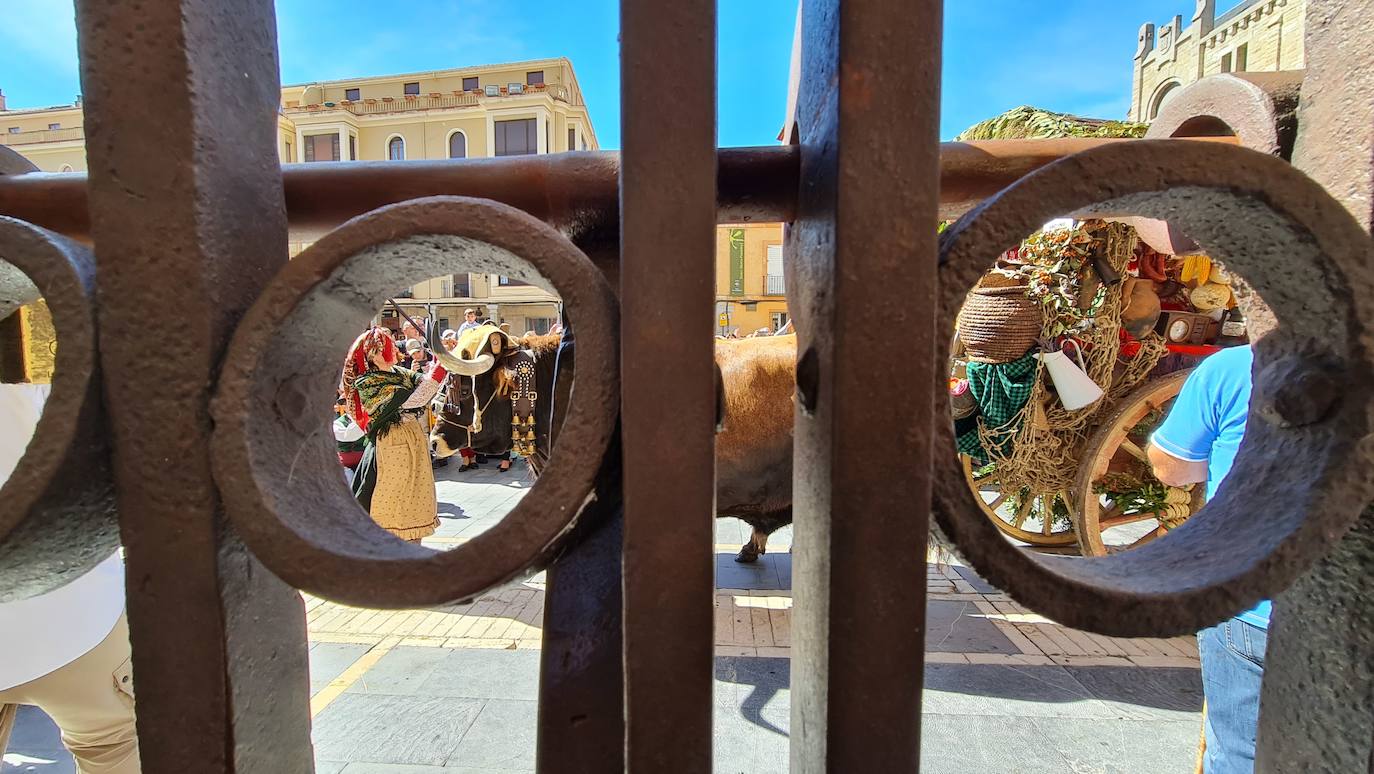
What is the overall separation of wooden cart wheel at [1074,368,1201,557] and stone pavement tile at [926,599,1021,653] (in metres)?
1.05

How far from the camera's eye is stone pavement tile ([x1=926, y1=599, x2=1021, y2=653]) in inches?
157

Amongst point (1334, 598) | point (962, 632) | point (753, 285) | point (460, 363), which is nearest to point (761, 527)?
point (962, 632)

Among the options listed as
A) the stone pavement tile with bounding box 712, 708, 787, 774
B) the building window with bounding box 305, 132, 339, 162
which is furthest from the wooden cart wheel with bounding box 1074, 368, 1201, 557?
the building window with bounding box 305, 132, 339, 162

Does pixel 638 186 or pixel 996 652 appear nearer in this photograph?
pixel 638 186

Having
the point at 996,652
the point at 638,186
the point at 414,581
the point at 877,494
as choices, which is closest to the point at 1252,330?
the point at 877,494

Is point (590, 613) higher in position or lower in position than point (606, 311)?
lower

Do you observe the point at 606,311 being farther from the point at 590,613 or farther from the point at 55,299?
the point at 55,299

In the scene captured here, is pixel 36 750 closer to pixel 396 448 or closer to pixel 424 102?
pixel 396 448

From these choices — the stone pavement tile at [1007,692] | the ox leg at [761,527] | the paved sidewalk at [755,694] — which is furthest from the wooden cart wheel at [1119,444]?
the ox leg at [761,527]

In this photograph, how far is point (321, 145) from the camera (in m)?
31.7

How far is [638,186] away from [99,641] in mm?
3039

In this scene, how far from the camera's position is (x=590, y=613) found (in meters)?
0.62

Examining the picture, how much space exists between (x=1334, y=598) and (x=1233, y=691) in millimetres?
2196

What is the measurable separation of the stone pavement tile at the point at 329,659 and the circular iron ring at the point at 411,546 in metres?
3.79
